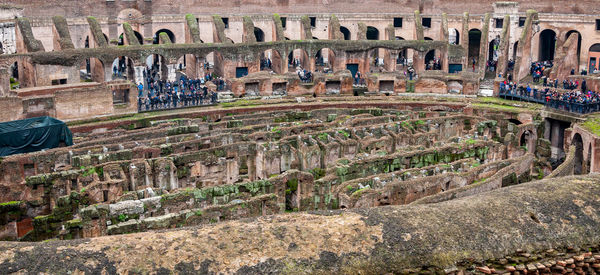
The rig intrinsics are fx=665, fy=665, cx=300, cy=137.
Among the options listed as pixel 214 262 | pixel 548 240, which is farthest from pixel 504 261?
pixel 214 262

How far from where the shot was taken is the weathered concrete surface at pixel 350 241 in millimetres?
15000

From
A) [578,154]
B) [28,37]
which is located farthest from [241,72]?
[578,154]

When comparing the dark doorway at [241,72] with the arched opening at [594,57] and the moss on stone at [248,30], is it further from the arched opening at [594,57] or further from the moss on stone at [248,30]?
the arched opening at [594,57]

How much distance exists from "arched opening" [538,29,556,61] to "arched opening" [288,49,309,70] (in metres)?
17.4

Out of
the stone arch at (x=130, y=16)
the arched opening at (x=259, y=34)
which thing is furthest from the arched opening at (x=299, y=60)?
the stone arch at (x=130, y=16)

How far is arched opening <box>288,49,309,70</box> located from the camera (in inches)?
1794

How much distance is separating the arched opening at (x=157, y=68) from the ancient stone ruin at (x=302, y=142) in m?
0.19

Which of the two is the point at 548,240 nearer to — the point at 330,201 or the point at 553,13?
the point at 330,201

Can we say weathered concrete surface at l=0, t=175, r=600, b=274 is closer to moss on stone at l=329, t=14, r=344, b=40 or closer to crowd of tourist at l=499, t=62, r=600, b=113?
crowd of tourist at l=499, t=62, r=600, b=113

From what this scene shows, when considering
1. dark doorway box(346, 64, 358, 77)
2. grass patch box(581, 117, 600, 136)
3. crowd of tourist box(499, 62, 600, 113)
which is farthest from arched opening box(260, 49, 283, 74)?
grass patch box(581, 117, 600, 136)

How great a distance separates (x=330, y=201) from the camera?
24938 mm

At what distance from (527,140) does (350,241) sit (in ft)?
71.4

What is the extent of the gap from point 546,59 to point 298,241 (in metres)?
38.9

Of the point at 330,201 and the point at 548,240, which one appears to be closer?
the point at 548,240
